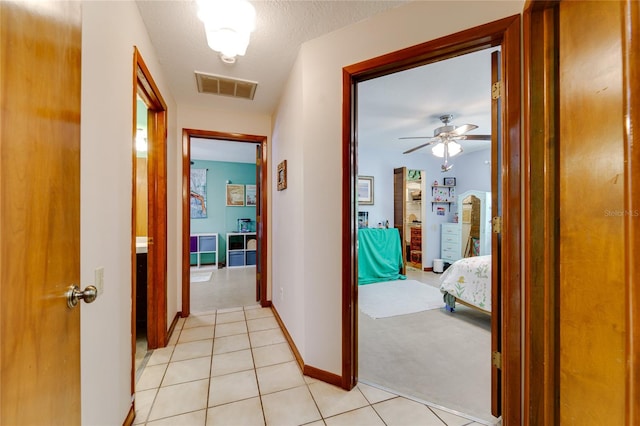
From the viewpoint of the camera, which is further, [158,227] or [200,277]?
[200,277]

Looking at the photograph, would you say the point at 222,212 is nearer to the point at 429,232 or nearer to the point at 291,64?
the point at 291,64

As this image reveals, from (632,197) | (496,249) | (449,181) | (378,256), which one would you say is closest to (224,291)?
(378,256)

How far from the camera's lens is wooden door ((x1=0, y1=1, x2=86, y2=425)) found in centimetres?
53

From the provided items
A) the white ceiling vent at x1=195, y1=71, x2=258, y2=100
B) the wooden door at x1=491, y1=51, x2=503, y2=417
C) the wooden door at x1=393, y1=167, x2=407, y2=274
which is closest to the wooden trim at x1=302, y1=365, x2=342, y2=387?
the wooden door at x1=491, y1=51, x2=503, y2=417

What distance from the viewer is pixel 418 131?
165 inches

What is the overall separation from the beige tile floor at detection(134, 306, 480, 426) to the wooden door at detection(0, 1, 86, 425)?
0.88 meters

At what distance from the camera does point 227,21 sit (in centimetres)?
143

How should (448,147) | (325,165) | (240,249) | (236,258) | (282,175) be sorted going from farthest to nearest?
(240,249)
(236,258)
(448,147)
(282,175)
(325,165)

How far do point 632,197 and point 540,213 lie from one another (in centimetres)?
43

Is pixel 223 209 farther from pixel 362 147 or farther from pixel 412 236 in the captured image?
pixel 412 236

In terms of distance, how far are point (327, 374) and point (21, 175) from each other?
182cm

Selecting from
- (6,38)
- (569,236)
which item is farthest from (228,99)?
(569,236)

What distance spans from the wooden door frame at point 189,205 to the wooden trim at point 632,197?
2.84 meters

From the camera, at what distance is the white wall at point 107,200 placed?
1.00m
